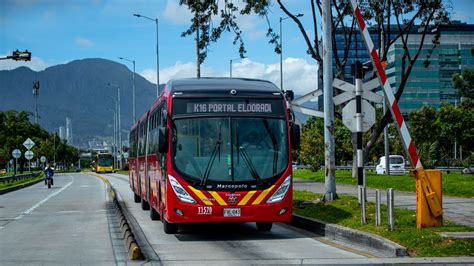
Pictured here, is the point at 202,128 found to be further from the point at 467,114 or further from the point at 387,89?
the point at 467,114

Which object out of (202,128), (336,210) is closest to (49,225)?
(202,128)

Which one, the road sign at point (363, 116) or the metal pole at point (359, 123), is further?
the road sign at point (363, 116)

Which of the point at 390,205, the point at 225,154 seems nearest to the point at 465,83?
the point at 225,154

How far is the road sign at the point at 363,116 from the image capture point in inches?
602

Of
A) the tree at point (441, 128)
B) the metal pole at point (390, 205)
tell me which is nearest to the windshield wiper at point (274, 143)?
the metal pole at point (390, 205)

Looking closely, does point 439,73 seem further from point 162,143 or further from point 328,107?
point 162,143

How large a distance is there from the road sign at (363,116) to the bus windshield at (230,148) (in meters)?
1.41

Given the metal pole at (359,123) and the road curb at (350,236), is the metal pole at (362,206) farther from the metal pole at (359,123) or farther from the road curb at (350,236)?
the road curb at (350,236)

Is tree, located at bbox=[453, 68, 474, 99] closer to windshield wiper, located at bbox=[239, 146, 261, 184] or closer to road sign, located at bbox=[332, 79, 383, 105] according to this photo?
road sign, located at bbox=[332, 79, 383, 105]

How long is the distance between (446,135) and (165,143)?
51.6 metres

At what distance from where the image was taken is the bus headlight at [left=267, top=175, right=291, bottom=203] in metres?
14.6

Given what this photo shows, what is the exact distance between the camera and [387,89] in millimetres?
14250

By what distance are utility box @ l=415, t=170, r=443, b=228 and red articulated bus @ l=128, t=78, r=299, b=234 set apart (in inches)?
103

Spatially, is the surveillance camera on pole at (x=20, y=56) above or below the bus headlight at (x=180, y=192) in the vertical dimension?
above
